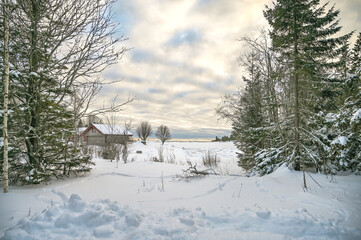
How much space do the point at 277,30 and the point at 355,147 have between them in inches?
194

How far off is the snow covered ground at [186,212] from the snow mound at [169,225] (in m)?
0.01

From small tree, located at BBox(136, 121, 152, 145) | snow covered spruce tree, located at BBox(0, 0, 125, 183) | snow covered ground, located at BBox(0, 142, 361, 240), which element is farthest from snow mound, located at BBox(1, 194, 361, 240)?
small tree, located at BBox(136, 121, 152, 145)

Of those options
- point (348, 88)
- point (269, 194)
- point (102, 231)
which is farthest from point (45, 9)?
point (348, 88)

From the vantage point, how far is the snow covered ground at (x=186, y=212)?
2.44 meters

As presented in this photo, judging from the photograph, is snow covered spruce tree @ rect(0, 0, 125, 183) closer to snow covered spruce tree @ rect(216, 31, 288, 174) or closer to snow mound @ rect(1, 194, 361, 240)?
snow mound @ rect(1, 194, 361, 240)

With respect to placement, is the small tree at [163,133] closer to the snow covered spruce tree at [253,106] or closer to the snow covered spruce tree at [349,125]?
the snow covered spruce tree at [253,106]

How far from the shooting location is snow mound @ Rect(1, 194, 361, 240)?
2.39 metres

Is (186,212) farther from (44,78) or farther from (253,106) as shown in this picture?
(253,106)

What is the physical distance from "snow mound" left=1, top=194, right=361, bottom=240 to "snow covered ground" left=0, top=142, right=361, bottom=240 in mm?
12

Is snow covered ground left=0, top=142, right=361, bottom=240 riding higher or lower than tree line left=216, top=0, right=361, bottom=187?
lower

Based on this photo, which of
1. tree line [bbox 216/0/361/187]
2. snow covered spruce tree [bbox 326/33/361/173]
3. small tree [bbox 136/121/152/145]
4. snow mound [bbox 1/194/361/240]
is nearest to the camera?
snow mound [bbox 1/194/361/240]

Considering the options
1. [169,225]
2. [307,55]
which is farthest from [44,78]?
[307,55]

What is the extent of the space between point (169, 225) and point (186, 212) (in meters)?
0.52

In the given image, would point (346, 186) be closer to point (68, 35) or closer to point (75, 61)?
point (75, 61)
